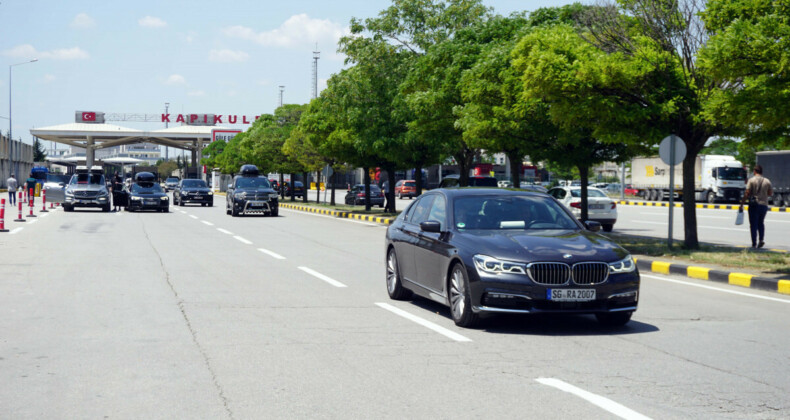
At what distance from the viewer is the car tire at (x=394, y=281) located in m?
10.3

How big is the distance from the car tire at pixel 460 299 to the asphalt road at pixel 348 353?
19cm

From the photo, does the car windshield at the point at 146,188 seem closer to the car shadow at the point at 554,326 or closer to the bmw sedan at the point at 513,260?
the bmw sedan at the point at 513,260

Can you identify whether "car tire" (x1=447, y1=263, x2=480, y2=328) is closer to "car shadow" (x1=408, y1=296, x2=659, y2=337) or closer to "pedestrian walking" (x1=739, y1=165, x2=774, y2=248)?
"car shadow" (x1=408, y1=296, x2=659, y2=337)

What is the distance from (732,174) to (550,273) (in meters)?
47.7

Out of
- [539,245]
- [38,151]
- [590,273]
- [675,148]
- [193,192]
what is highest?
[38,151]

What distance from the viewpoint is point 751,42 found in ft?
38.2

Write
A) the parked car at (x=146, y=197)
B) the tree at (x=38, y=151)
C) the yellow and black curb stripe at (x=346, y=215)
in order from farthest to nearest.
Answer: the tree at (x=38, y=151) < the parked car at (x=146, y=197) < the yellow and black curb stripe at (x=346, y=215)

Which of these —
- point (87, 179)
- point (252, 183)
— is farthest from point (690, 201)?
point (87, 179)

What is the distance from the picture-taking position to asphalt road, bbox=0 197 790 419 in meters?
5.36

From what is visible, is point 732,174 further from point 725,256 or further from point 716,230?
point 725,256

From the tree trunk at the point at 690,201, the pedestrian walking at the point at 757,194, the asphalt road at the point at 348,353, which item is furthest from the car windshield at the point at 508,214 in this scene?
the pedestrian walking at the point at 757,194

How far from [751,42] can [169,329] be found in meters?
8.64

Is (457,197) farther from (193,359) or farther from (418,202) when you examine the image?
(193,359)

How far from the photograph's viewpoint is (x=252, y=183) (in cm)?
3512
